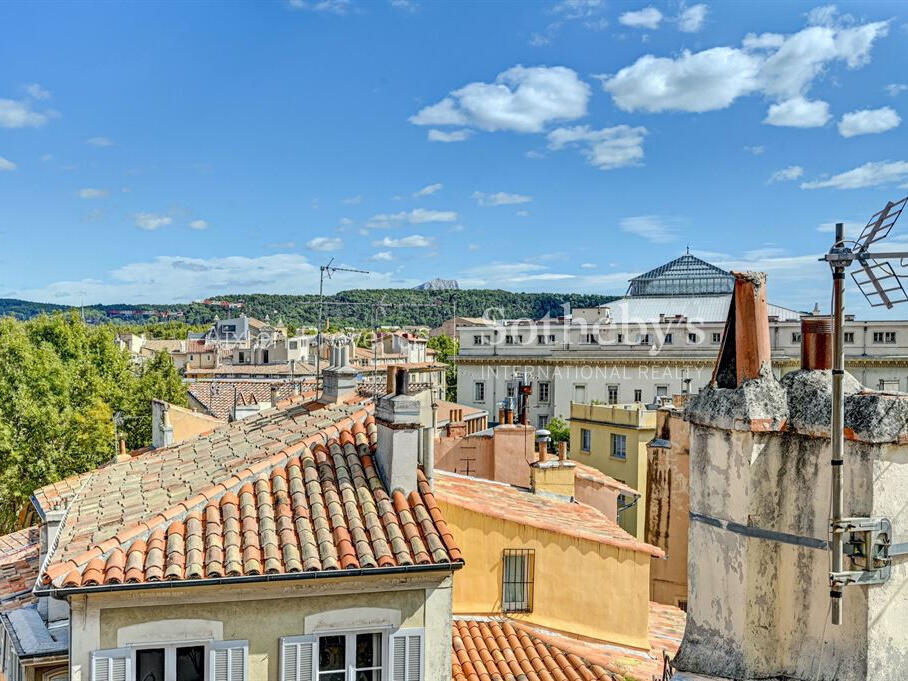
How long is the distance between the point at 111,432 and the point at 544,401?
4077 centimetres

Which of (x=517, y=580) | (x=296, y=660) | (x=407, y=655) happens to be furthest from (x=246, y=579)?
(x=517, y=580)

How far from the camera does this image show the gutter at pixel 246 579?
7254 millimetres

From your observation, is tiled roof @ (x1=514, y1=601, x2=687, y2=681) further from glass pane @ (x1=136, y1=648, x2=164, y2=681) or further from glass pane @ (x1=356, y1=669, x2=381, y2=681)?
glass pane @ (x1=136, y1=648, x2=164, y2=681)

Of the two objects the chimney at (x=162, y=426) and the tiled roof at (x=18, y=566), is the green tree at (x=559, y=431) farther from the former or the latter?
the tiled roof at (x=18, y=566)

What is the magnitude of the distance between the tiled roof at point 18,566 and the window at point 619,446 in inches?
954

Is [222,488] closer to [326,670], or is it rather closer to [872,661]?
[326,670]

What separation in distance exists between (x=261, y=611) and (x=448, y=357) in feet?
281

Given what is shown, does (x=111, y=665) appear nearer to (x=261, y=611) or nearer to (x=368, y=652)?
(x=261, y=611)

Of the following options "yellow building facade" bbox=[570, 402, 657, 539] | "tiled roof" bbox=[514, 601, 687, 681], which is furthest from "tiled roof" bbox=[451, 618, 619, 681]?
"yellow building facade" bbox=[570, 402, 657, 539]

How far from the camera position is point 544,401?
215ft

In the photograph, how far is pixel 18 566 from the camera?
1295cm

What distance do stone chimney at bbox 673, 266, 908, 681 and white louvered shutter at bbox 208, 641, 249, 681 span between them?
4.49m

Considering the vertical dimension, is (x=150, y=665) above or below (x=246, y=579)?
below

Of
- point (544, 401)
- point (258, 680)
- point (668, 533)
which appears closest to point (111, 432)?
point (668, 533)
